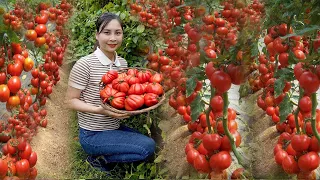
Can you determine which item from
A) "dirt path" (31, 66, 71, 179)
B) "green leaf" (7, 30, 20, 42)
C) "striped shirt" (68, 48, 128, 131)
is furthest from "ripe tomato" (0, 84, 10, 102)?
"dirt path" (31, 66, 71, 179)

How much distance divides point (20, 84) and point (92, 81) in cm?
37

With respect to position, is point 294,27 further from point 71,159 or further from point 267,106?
point 71,159

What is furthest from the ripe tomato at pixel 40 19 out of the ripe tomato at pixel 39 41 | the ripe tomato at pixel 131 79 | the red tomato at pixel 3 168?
the red tomato at pixel 3 168

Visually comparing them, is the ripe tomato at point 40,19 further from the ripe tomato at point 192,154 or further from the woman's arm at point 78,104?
the ripe tomato at point 192,154

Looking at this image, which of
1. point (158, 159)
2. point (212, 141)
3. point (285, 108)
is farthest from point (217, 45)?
point (158, 159)

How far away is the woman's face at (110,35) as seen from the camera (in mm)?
2049

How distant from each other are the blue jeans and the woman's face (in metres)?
0.46

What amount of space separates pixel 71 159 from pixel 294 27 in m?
1.50

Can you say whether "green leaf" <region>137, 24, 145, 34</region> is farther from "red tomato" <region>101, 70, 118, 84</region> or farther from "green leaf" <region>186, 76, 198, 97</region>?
"green leaf" <region>186, 76, 198, 97</region>

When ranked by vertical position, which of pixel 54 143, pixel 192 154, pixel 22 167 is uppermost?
pixel 192 154

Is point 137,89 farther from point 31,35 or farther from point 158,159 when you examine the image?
point 31,35

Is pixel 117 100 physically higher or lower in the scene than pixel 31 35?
lower

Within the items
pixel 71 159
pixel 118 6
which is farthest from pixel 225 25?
pixel 118 6

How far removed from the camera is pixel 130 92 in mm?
2004
